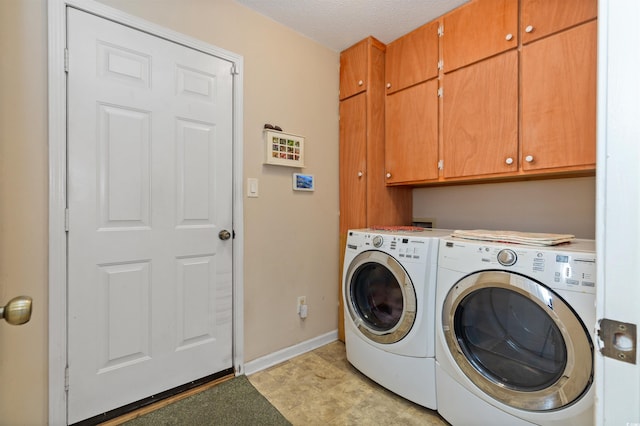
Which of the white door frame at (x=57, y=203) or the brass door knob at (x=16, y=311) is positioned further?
the white door frame at (x=57, y=203)

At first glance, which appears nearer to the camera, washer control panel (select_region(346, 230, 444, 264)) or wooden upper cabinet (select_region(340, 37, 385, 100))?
washer control panel (select_region(346, 230, 444, 264))

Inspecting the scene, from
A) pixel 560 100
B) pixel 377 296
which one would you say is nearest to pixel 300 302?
pixel 377 296

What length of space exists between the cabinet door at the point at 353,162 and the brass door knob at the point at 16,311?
188 centimetres

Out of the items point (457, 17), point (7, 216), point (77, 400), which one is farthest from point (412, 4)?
point (77, 400)

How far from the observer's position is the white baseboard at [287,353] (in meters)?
1.95

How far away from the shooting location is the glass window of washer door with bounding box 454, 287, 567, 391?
1.17 meters

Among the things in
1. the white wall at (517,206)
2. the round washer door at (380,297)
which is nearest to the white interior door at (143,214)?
the round washer door at (380,297)

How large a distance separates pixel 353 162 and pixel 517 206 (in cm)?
117

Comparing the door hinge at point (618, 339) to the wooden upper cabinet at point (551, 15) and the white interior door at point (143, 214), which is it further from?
the white interior door at point (143, 214)

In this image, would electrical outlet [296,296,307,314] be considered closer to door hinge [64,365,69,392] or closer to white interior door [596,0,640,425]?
door hinge [64,365,69,392]

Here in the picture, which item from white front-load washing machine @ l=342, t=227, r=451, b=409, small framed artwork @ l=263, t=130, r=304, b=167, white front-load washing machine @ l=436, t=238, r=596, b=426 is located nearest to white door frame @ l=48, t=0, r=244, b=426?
small framed artwork @ l=263, t=130, r=304, b=167

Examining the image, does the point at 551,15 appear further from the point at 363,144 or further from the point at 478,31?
the point at 363,144

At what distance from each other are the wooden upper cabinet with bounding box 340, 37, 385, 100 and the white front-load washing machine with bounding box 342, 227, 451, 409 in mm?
1179

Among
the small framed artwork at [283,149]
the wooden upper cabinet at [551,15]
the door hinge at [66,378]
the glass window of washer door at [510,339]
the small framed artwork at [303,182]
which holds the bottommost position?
the door hinge at [66,378]
